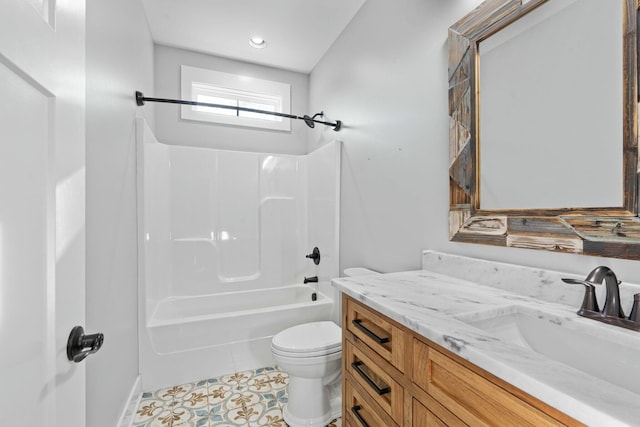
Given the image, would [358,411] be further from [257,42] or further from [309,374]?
[257,42]

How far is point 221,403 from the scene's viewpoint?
182cm

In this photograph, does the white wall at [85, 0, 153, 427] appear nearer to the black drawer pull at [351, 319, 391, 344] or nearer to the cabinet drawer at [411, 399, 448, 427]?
the black drawer pull at [351, 319, 391, 344]

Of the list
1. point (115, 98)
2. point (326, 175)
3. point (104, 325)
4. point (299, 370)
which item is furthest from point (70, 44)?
point (326, 175)

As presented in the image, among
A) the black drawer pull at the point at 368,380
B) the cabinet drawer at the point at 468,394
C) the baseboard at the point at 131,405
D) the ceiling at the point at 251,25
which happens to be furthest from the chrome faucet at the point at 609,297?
the ceiling at the point at 251,25

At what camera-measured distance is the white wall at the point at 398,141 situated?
1401mm

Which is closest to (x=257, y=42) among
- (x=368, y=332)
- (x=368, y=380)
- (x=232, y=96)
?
(x=232, y=96)

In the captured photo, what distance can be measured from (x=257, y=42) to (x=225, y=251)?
193cm

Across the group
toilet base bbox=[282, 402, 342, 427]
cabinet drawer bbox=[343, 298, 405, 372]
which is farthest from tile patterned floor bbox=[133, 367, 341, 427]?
cabinet drawer bbox=[343, 298, 405, 372]

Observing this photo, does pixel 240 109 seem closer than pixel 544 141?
No

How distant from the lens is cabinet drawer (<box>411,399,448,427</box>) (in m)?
0.76

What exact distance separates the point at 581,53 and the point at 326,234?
1936mm

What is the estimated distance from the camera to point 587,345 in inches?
30.3

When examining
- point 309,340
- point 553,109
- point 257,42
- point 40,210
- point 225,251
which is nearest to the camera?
point 40,210

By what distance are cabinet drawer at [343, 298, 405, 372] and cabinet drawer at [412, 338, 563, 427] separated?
0.07m
